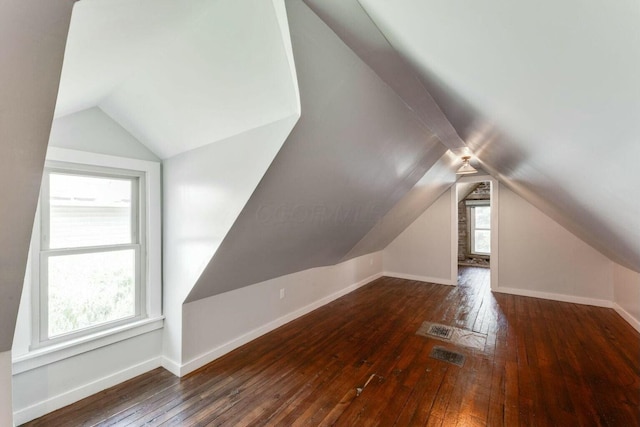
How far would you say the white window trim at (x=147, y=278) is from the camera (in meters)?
1.87

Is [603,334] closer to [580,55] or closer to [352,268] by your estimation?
[352,268]

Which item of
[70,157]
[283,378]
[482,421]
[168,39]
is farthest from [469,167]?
[70,157]

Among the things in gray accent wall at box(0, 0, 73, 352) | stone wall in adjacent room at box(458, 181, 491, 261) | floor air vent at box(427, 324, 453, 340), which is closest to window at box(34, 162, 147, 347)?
gray accent wall at box(0, 0, 73, 352)

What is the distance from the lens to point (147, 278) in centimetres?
248

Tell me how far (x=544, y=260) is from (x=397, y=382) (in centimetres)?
383

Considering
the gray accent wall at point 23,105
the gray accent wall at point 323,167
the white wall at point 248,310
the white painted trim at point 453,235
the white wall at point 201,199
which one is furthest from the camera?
the white painted trim at point 453,235

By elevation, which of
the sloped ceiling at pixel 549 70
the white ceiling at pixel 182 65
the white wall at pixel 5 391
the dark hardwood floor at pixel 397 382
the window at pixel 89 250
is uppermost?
the white ceiling at pixel 182 65

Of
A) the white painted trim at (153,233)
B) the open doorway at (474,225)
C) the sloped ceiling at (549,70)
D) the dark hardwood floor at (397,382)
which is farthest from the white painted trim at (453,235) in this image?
the white painted trim at (153,233)

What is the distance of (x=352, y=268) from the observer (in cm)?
496

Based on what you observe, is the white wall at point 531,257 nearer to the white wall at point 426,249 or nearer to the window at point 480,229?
the white wall at point 426,249

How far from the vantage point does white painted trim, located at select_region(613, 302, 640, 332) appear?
316 cm

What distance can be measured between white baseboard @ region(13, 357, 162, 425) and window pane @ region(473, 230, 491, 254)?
818 centimetres

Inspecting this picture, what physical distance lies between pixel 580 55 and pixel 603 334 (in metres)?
4.11

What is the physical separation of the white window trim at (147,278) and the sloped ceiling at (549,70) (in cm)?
230
